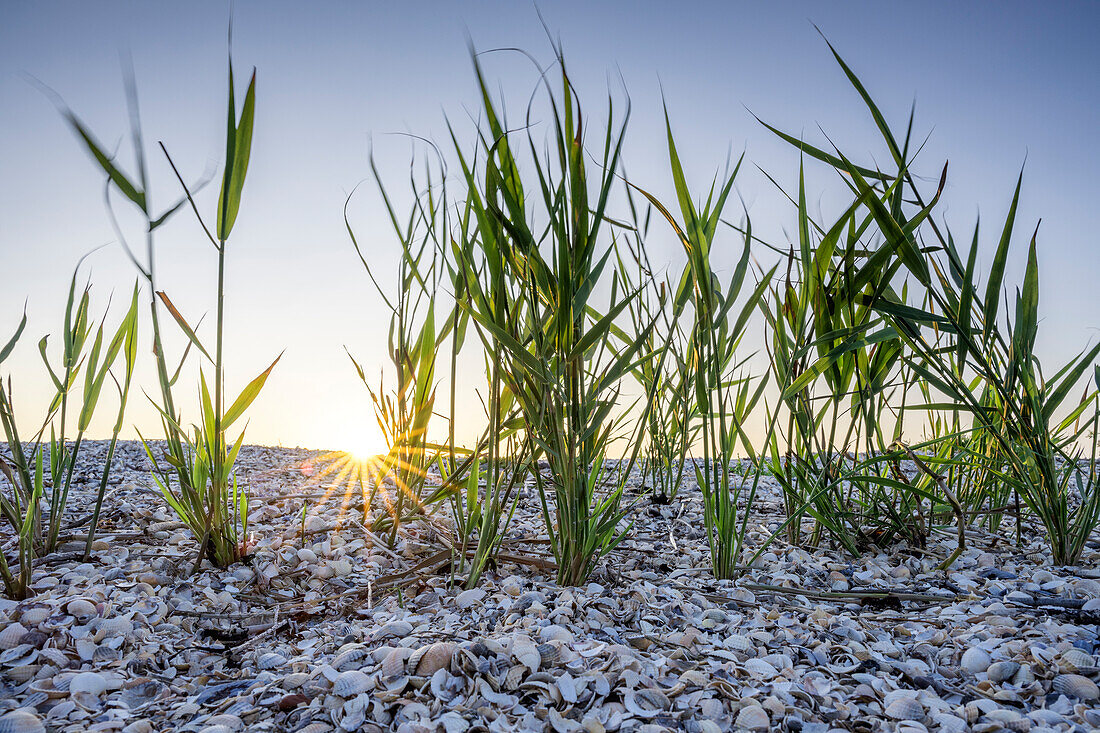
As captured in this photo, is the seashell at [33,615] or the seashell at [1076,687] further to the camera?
the seashell at [33,615]

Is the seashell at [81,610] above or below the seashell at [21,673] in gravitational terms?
above

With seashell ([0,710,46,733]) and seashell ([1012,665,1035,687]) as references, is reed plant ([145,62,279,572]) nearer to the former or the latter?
seashell ([0,710,46,733])

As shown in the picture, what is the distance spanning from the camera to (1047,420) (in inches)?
57.2

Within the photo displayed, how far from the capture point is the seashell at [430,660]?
0.97m

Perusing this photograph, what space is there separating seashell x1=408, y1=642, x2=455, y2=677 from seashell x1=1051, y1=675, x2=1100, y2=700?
90cm

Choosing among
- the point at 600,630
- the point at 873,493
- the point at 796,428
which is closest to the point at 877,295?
the point at 796,428

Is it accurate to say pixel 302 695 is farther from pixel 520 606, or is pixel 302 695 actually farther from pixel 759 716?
pixel 759 716

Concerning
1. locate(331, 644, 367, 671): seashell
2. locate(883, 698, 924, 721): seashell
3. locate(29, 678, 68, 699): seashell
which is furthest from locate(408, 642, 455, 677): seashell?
locate(883, 698, 924, 721): seashell

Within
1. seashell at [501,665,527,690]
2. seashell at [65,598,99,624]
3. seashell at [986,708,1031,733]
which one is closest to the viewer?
seashell at [986,708,1031,733]

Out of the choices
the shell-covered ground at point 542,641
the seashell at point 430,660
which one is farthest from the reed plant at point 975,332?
the seashell at point 430,660

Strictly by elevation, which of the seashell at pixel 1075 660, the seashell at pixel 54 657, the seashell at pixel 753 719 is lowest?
the seashell at pixel 54 657

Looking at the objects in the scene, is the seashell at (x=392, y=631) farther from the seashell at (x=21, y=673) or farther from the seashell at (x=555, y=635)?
the seashell at (x=21, y=673)

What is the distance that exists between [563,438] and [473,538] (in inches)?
20.6

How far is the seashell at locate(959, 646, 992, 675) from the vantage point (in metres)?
1.00
